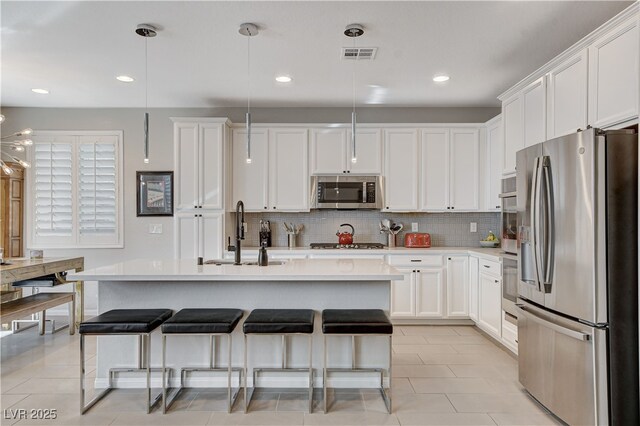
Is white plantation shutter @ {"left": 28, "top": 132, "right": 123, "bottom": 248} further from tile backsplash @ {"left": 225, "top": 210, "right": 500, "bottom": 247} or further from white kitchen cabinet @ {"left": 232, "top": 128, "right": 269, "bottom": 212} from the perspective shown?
tile backsplash @ {"left": 225, "top": 210, "right": 500, "bottom": 247}

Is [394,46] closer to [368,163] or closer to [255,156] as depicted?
[368,163]

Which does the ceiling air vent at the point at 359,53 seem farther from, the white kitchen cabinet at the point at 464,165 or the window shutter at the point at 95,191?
the window shutter at the point at 95,191

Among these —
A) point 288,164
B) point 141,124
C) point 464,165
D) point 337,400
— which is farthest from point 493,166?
point 141,124

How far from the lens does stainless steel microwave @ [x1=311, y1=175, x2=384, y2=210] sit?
4.87 metres

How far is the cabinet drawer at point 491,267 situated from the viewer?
382 cm

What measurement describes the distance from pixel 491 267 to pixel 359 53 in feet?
7.90

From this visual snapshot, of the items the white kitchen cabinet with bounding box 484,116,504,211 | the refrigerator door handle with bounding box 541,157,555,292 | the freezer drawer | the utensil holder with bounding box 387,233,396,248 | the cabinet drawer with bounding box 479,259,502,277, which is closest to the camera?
the freezer drawer

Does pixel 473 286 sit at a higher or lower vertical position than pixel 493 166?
lower

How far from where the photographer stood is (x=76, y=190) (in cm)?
508

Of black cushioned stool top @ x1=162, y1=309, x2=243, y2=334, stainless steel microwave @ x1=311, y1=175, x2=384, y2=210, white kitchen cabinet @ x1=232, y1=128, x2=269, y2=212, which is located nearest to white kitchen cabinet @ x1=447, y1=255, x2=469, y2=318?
stainless steel microwave @ x1=311, y1=175, x2=384, y2=210

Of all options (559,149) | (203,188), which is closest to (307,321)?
(559,149)

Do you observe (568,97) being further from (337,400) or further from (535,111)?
(337,400)

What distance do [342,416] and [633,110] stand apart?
2.44 meters

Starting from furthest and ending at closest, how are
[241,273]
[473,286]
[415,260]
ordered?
[415,260] → [473,286] → [241,273]
